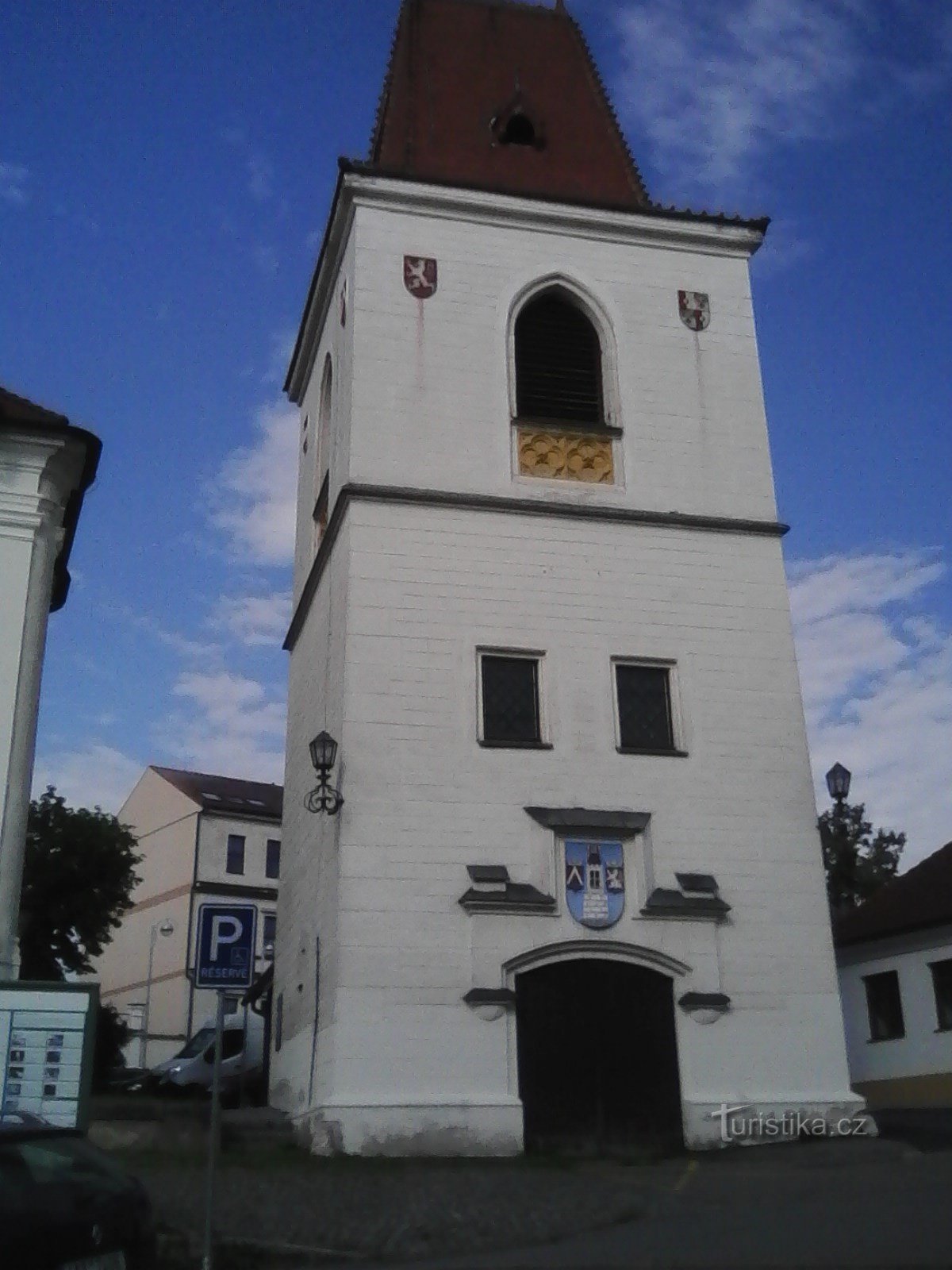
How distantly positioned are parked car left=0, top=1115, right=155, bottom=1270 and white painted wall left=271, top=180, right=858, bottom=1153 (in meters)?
7.38

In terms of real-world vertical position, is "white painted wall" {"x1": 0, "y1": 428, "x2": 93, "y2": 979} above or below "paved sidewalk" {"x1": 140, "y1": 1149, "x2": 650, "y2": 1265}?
above

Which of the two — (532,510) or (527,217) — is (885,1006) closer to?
(532,510)

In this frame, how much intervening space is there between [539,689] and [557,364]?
5.45m

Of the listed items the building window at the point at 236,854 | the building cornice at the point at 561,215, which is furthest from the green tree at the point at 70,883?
the building cornice at the point at 561,215

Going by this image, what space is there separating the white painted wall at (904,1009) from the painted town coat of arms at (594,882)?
40.3 ft

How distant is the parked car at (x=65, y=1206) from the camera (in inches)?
277

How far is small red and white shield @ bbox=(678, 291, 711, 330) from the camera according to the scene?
21125mm

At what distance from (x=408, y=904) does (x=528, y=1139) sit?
117 inches

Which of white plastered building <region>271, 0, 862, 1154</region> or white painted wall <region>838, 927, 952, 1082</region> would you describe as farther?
white painted wall <region>838, 927, 952, 1082</region>

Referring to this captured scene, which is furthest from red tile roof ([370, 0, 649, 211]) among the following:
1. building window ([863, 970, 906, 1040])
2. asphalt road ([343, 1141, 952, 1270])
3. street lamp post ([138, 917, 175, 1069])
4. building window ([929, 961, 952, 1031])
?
street lamp post ([138, 917, 175, 1069])

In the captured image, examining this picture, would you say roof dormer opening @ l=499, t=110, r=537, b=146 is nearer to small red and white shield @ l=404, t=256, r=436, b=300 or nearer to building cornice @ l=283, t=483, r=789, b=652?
small red and white shield @ l=404, t=256, r=436, b=300

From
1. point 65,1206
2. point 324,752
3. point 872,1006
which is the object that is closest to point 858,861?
point 872,1006

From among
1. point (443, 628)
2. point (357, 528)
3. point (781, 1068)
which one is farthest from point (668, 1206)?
point (357, 528)

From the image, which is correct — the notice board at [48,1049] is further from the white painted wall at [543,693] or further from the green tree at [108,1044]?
the green tree at [108,1044]
